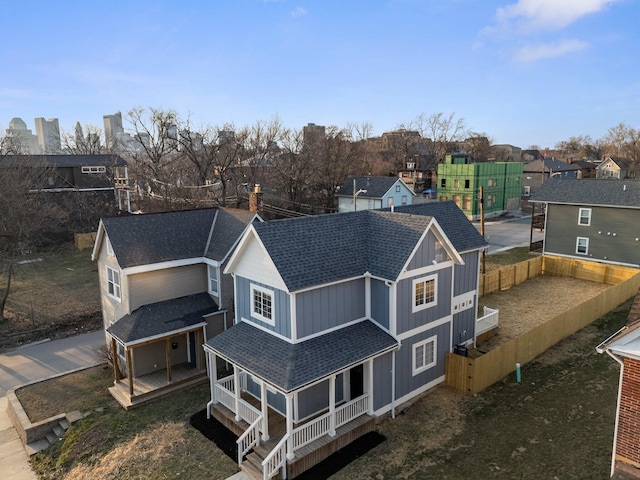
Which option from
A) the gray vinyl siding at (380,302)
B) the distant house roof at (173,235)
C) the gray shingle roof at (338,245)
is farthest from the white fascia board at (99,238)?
the gray vinyl siding at (380,302)

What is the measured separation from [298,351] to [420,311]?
4.91 meters

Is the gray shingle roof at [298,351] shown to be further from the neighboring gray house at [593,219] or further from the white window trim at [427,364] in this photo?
the neighboring gray house at [593,219]

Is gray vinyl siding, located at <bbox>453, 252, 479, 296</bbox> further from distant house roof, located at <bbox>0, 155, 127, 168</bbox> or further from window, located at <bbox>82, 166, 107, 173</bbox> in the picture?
window, located at <bbox>82, 166, 107, 173</bbox>

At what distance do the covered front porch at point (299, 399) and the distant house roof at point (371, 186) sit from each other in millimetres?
39207

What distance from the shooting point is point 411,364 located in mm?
16188

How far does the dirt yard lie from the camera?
2280cm

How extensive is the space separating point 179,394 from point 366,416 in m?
7.69

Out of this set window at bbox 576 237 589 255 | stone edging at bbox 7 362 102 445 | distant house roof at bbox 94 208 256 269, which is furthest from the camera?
window at bbox 576 237 589 255

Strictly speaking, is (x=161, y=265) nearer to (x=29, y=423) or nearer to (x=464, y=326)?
(x=29, y=423)

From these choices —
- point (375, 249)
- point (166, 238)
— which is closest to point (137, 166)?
point (166, 238)

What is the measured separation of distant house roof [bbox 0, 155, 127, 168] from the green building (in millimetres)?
40553

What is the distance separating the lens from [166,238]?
20.0 meters

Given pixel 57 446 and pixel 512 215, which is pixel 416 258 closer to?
pixel 57 446

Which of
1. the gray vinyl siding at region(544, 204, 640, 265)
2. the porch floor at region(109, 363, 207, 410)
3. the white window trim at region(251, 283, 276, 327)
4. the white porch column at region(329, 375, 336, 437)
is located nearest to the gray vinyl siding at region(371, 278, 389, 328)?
the white porch column at region(329, 375, 336, 437)
